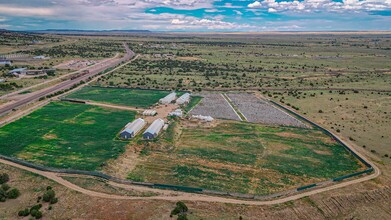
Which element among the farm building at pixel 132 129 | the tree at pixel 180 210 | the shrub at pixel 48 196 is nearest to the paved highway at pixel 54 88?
the farm building at pixel 132 129

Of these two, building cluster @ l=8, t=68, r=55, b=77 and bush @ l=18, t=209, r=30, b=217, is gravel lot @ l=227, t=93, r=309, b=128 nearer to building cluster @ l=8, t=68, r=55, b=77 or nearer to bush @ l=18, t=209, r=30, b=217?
bush @ l=18, t=209, r=30, b=217

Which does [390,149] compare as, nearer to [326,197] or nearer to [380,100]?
[326,197]

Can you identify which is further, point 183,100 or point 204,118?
point 183,100

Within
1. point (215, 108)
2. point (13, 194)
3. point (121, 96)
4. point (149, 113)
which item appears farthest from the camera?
point (121, 96)

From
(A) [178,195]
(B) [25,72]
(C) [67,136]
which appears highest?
(B) [25,72]

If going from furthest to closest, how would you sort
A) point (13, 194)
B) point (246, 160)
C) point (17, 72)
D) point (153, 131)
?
1. point (17, 72)
2. point (153, 131)
3. point (246, 160)
4. point (13, 194)

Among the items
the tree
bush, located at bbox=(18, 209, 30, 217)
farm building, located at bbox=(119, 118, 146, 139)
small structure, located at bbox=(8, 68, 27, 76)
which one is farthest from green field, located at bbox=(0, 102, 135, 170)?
small structure, located at bbox=(8, 68, 27, 76)

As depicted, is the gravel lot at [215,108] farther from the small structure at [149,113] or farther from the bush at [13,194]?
the bush at [13,194]

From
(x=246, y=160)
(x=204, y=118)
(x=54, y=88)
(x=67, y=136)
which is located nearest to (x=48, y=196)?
(x=67, y=136)

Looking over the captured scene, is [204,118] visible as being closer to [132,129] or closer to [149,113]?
[149,113]
